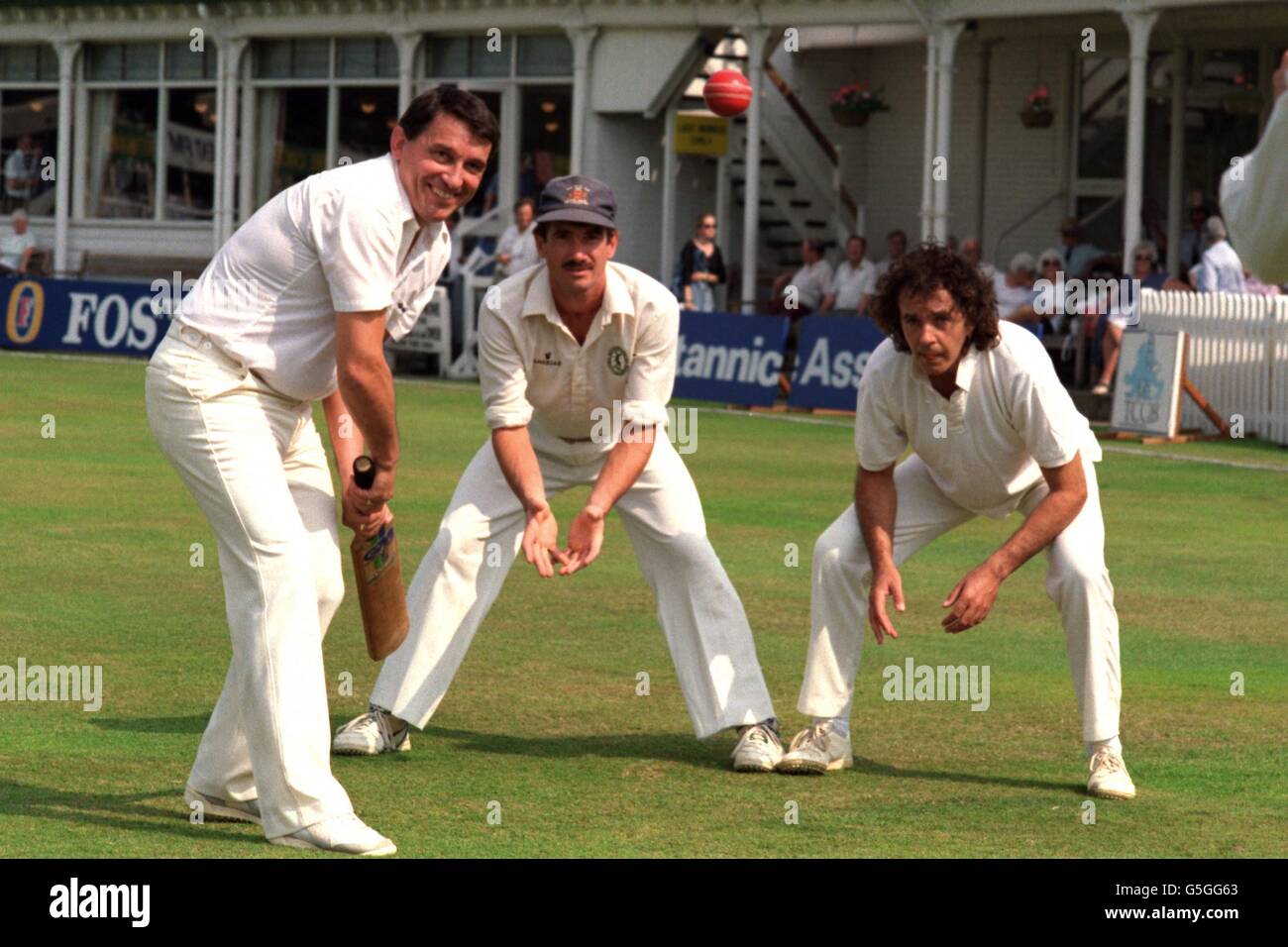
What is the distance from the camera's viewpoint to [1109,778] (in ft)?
24.2

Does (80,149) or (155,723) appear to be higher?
(80,149)

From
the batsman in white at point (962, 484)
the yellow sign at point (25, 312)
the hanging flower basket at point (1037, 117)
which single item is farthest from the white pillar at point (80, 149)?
the batsman in white at point (962, 484)

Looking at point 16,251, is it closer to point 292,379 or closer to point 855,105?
point 855,105

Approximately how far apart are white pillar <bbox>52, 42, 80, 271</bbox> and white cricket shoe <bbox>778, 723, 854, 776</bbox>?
32533 millimetres

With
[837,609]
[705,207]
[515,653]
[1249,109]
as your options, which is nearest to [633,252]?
[705,207]

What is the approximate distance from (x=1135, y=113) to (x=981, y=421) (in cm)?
1899

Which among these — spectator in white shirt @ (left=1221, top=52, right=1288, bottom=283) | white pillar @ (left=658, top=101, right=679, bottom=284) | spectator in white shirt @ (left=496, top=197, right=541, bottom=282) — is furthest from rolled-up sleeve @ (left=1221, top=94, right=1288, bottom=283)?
white pillar @ (left=658, top=101, right=679, bottom=284)

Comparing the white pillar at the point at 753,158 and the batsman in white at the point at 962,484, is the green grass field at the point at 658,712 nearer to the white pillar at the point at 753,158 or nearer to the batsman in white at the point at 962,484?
the batsman in white at the point at 962,484

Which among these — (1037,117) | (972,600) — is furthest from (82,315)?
(972,600)

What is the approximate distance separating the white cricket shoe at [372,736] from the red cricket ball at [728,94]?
19759mm

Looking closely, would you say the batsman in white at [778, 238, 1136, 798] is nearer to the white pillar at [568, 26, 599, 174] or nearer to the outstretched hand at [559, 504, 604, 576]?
the outstretched hand at [559, 504, 604, 576]

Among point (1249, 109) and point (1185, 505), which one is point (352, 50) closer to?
point (1249, 109)

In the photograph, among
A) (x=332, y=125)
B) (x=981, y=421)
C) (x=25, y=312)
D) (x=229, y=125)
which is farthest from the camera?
(x=229, y=125)

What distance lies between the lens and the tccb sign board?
31.1 metres
